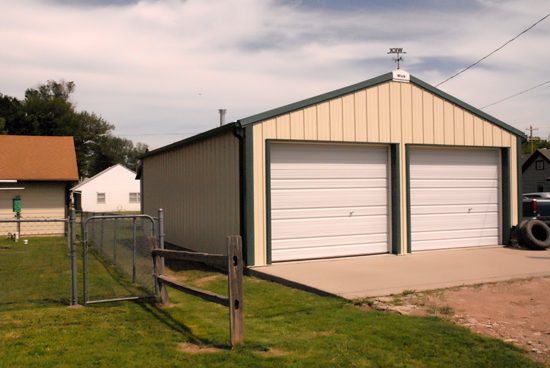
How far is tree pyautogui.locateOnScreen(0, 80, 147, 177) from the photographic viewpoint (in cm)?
5469

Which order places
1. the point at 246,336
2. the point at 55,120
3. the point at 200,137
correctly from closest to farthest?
the point at 246,336 < the point at 200,137 < the point at 55,120

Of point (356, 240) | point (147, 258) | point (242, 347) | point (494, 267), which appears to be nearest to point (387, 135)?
point (356, 240)

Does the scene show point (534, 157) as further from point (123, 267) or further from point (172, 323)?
point (172, 323)

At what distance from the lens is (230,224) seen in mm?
11055

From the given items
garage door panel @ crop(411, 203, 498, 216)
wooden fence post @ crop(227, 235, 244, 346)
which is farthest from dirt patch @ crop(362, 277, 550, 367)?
garage door panel @ crop(411, 203, 498, 216)

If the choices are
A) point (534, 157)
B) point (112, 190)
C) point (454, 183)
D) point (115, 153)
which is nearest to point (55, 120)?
point (112, 190)

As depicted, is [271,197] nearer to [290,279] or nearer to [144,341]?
[290,279]

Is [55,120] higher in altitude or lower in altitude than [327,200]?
higher

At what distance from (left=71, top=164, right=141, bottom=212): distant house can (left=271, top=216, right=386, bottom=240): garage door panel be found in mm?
38348

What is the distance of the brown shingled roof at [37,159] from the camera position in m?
20.3

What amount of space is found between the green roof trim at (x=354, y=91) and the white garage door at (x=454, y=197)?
83cm

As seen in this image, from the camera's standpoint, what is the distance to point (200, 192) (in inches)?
519

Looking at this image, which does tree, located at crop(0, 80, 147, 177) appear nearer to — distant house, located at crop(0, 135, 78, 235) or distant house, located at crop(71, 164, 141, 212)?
distant house, located at crop(71, 164, 141, 212)

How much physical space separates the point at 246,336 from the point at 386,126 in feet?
24.3
